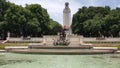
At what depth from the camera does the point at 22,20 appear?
2911 inches

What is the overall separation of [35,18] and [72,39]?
26298 mm

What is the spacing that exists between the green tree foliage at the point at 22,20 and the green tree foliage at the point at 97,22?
13704 mm

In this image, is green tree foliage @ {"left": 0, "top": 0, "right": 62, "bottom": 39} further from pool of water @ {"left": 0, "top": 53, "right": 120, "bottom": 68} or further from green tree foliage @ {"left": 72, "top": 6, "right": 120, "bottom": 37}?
pool of water @ {"left": 0, "top": 53, "right": 120, "bottom": 68}

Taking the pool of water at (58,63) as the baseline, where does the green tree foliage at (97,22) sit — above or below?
above

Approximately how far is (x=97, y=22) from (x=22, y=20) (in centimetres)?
2222

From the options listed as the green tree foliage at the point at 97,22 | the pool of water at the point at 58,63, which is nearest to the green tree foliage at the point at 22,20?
the green tree foliage at the point at 97,22

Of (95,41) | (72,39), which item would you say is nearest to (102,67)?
(72,39)

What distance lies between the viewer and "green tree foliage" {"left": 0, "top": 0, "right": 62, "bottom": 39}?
2926 inches

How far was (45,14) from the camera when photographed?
3290 inches

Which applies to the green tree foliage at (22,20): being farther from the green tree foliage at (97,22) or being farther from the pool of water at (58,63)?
the pool of water at (58,63)

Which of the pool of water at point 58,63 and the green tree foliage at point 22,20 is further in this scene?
the green tree foliage at point 22,20

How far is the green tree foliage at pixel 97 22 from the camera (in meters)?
80.9

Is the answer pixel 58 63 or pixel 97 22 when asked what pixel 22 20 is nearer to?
pixel 97 22

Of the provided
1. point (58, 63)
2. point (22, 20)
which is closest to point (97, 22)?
point (22, 20)
